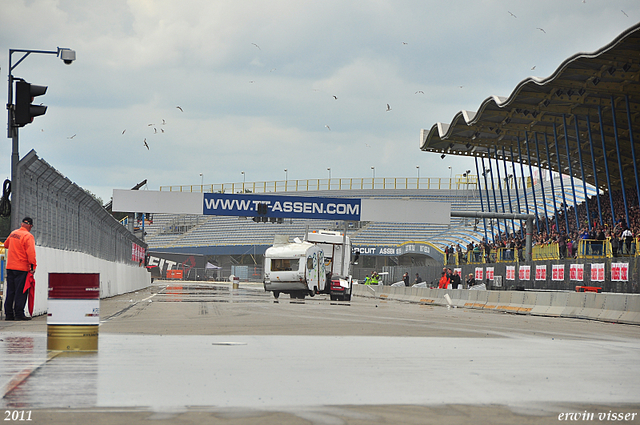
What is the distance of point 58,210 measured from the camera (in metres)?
19.2

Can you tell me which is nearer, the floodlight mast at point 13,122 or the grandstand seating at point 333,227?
the floodlight mast at point 13,122

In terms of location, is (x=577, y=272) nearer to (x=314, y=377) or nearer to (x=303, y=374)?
(x=303, y=374)

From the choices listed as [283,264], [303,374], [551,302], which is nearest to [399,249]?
[283,264]

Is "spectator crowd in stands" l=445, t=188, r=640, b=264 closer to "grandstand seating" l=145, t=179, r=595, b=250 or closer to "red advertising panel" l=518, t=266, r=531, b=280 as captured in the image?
"red advertising panel" l=518, t=266, r=531, b=280

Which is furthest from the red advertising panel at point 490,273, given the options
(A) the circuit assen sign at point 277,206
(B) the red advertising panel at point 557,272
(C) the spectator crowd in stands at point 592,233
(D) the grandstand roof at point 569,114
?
(B) the red advertising panel at point 557,272

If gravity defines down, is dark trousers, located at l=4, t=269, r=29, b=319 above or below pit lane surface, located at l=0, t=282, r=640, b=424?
above

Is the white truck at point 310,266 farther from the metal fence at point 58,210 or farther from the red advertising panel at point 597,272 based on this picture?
the red advertising panel at point 597,272

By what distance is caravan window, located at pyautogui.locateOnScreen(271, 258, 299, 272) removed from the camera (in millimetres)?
32406

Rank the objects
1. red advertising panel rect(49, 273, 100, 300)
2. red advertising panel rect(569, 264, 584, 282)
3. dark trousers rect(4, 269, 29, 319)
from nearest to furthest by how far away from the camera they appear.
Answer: red advertising panel rect(49, 273, 100, 300) < dark trousers rect(4, 269, 29, 319) < red advertising panel rect(569, 264, 584, 282)

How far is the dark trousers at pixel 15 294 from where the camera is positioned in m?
13.8

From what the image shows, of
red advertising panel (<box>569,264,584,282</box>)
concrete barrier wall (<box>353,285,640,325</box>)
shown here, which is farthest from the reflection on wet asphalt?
red advertising panel (<box>569,264,584,282</box>)

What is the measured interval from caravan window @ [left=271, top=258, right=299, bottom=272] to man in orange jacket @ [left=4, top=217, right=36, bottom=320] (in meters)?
18.7

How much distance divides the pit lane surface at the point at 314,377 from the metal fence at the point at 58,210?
4.21 m

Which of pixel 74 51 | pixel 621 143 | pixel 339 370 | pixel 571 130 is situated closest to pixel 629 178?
pixel 621 143
